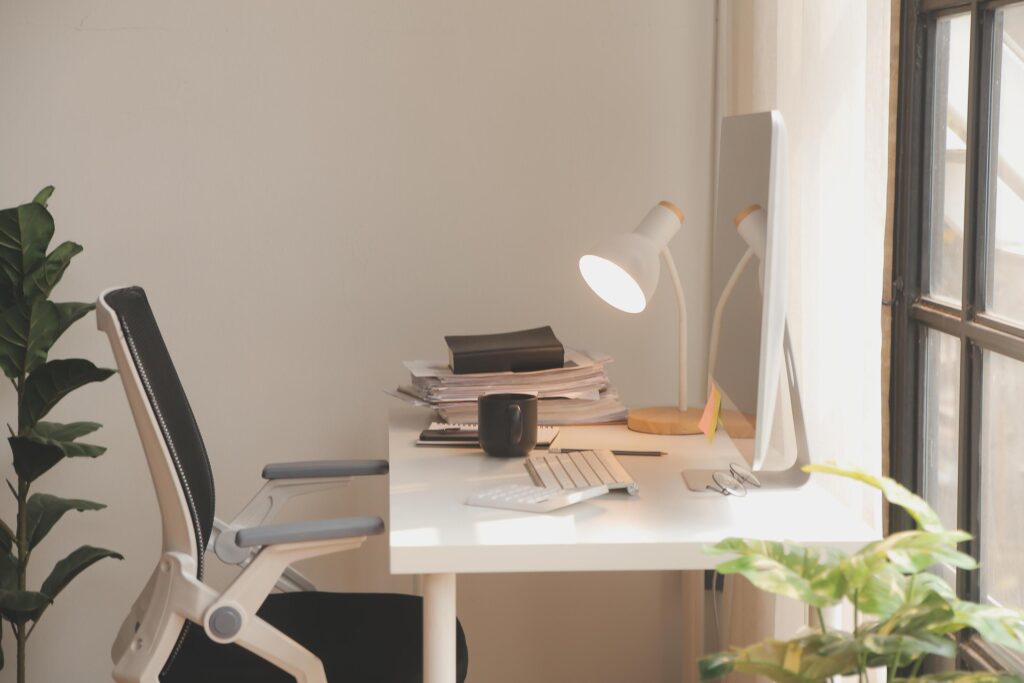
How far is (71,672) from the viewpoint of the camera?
284cm

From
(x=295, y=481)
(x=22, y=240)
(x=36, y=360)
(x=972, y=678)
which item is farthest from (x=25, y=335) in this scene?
(x=972, y=678)

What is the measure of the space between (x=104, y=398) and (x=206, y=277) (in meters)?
0.36

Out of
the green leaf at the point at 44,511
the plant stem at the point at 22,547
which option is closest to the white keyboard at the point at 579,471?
the green leaf at the point at 44,511

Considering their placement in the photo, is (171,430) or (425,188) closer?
(171,430)

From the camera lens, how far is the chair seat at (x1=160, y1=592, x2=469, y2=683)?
1.81m

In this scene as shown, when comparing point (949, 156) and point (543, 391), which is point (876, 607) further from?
point (543, 391)

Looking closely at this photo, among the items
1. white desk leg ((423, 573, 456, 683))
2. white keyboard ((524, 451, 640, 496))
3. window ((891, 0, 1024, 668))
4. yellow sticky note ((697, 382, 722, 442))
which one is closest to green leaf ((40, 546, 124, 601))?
white keyboard ((524, 451, 640, 496))

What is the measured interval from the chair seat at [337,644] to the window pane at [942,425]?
782mm

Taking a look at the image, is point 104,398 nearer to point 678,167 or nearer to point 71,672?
point 71,672

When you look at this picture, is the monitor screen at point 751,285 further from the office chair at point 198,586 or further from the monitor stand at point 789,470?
the office chair at point 198,586

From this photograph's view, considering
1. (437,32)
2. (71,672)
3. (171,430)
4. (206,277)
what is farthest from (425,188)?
(71,672)

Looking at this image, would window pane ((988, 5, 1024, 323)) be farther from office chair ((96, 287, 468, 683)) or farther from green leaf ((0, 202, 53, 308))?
green leaf ((0, 202, 53, 308))

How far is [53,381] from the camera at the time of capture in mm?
2488

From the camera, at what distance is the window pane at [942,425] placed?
185 centimetres
